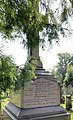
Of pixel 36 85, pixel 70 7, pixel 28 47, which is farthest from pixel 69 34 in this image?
pixel 36 85

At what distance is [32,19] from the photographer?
2.83 m

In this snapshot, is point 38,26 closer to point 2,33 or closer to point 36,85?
point 2,33

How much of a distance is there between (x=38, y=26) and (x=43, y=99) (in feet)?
14.9

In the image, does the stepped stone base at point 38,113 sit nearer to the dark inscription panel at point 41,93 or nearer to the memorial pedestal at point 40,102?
the memorial pedestal at point 40,102

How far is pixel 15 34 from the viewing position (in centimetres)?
291

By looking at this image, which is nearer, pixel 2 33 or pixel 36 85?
pixel 2 33

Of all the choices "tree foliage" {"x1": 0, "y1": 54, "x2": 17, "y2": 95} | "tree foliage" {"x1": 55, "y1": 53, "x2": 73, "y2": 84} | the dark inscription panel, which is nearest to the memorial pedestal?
the dark inscription panel

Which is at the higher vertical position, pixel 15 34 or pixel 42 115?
pixel 15 34

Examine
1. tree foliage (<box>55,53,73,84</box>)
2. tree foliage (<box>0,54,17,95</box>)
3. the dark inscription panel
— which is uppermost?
tree foliage (<box>55,53,73,84</box>)

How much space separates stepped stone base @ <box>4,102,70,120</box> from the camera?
6.27 m

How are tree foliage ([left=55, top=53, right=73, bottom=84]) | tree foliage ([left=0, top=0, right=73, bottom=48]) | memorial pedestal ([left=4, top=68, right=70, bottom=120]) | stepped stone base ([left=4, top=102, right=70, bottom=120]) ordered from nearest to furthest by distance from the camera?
1. tree foliage ([left=0, top=0, right=73, bottom=48])
2. stepped stone base ([left=4, top=102, right=70, bottom=120])
3. memorial pedestal ([left=4, top=68, right=70, bottom=120])
4. tree foliage ([left=55, top=53, right=73, bottom=84])

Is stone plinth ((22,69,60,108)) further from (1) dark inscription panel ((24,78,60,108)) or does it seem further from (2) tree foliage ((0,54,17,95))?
(2) tree foliage ((0,54,17,95))

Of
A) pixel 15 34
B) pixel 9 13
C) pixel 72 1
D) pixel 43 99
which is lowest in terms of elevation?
pixel 43 99

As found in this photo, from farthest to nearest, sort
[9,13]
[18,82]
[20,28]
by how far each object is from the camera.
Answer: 1. [18,82]
2. [20,28]
3. [9,13]
